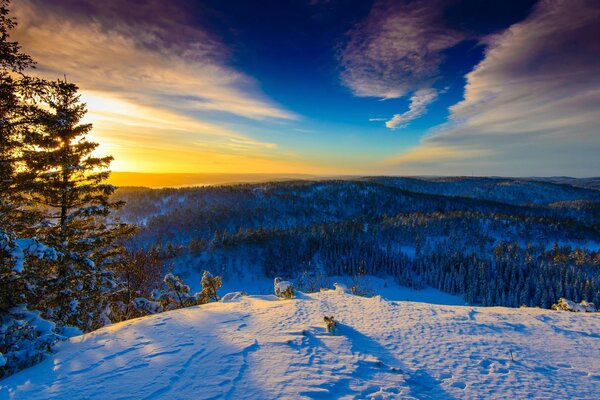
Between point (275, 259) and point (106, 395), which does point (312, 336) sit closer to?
point (106, 395)

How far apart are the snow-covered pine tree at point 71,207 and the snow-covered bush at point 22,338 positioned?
119 inches

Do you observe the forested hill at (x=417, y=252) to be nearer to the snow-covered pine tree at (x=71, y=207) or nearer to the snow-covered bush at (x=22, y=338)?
the snow-covered pine tree at (x=71, y=207)

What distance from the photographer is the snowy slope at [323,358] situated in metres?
5.91

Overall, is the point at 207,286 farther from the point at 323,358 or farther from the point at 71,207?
the point at 323,358

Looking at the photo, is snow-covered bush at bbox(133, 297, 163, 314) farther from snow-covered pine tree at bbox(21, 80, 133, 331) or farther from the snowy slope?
the snowy slope

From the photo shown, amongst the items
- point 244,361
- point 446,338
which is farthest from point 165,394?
point 446,338

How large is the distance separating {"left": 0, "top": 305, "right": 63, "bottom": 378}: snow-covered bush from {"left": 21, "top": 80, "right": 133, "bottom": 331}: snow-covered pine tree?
119 inches

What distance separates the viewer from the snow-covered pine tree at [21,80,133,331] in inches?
438

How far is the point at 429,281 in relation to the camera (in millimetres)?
111562

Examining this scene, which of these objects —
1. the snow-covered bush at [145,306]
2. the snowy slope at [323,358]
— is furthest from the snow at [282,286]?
the snow-covered bush at [145,306]

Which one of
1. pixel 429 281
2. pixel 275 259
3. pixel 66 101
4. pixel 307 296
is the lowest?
pixel 429 281

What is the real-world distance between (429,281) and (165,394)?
404 feet

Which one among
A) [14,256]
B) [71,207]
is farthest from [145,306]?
[14,256]

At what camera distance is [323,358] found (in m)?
7.21
